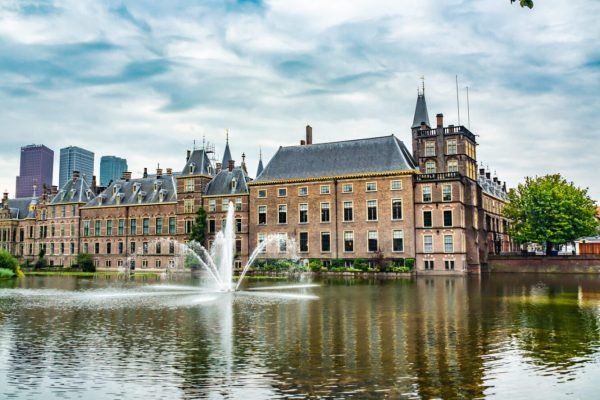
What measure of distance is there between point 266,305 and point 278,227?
41.5m

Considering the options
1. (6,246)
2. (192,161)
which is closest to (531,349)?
(192,161)

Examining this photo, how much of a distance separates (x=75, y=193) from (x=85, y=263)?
644 inches

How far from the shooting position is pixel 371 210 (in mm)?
63594

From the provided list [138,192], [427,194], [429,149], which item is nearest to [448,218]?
[427,194]

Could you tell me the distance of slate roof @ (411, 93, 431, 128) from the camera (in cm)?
6631

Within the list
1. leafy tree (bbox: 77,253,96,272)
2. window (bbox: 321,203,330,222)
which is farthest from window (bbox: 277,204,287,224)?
leafy tree (bbox: 77,253,96,272)

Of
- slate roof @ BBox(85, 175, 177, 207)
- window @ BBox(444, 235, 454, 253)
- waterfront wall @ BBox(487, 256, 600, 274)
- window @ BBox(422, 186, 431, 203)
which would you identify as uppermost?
slate roof @ BBox(85, 175, 177, 207)

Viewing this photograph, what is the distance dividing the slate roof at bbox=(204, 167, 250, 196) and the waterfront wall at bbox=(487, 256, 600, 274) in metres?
31.9

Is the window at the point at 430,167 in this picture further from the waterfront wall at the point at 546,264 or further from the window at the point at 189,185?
the window at the point at 189,185

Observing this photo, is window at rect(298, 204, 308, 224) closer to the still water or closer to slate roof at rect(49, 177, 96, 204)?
slate roof at rect(49, 177, 96, 204)

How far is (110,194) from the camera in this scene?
83.4 metres

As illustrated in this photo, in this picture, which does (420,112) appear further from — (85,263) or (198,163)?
(85,263)

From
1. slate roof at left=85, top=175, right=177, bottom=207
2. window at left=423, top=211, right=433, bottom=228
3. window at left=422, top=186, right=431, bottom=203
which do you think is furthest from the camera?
slate roof at left=85, top=175, right=177, bottom=207

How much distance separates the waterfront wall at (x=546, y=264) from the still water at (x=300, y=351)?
3602 cm
